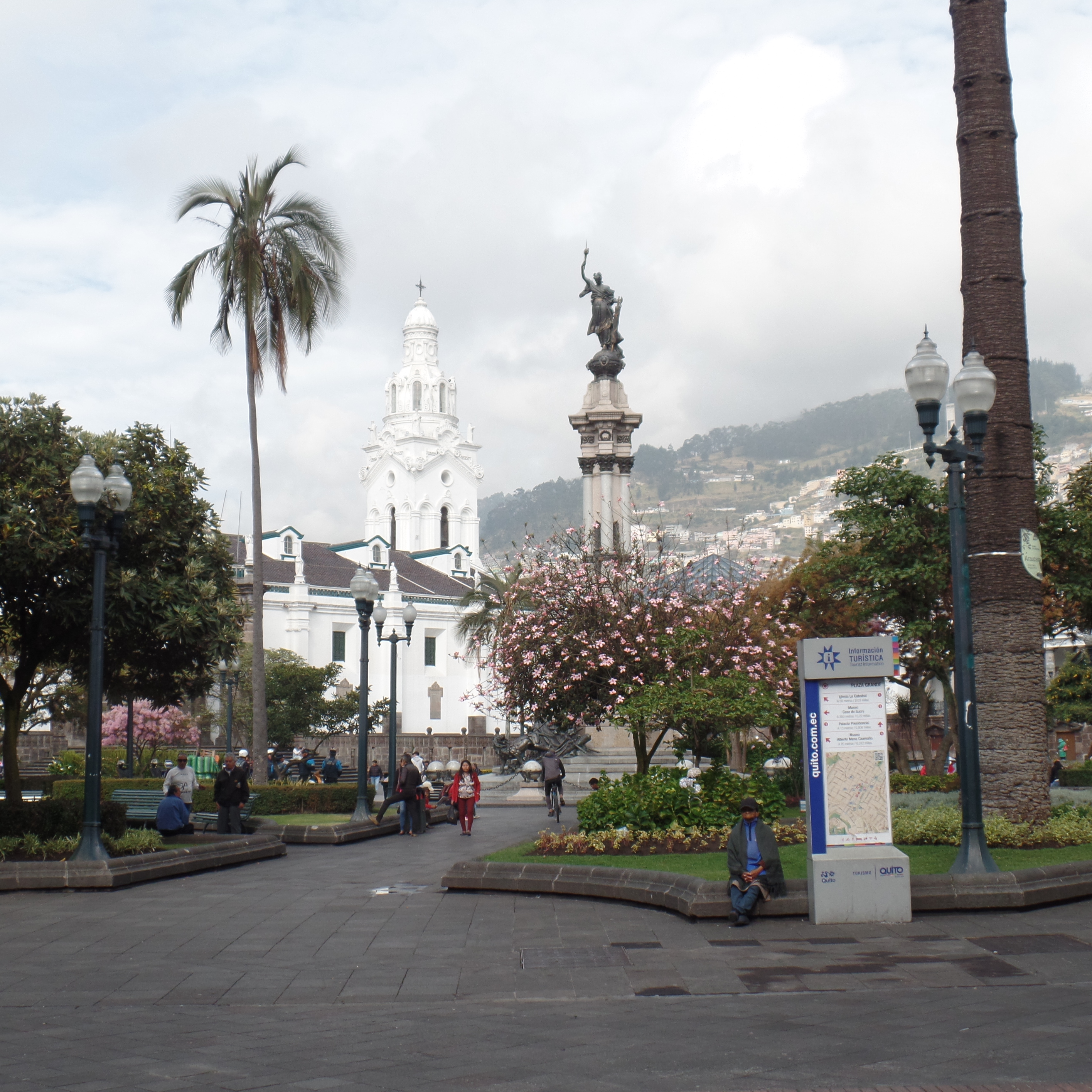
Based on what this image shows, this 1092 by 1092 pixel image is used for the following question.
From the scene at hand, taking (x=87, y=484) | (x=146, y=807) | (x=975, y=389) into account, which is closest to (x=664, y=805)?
(x=975, y=389)

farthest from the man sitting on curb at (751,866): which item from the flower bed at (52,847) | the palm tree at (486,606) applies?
the palm tree at (486,606)

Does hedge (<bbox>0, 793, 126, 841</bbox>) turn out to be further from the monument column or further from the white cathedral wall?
the white cathedral wall

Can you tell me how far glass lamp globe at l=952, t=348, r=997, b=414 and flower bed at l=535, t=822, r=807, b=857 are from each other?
219 inches

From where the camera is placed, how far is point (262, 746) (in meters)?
25.6

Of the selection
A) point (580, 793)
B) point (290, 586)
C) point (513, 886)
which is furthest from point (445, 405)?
point (513, 886)

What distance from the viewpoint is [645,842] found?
48.8 feet

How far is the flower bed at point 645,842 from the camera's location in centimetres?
1468

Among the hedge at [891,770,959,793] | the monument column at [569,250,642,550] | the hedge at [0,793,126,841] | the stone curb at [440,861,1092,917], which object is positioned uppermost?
the monument column at [569,250,642,550]

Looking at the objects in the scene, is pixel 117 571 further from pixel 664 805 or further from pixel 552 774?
pixel 552 774

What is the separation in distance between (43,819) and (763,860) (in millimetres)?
9820

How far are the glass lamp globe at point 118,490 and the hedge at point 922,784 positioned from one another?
46.6ft

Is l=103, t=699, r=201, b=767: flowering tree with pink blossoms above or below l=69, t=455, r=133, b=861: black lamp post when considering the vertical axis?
below

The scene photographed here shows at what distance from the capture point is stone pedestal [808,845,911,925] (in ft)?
35.1

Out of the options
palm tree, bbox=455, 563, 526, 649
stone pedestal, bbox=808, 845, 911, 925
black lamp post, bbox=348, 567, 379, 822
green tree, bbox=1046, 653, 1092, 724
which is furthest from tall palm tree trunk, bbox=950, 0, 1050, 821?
green tree, bbox=1046, 653, 1092, 724
